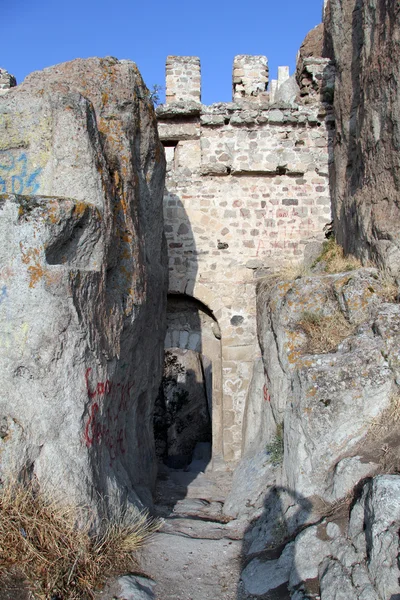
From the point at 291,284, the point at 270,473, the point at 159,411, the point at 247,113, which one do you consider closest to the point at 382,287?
the point at 291,284

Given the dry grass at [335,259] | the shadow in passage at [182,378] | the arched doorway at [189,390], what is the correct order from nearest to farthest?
the dry grass at [335,259] < the shadow in passage at [182,378] < the arched doorway at [189,390]

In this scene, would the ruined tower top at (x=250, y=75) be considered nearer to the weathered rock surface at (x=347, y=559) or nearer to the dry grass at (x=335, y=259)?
the dry grass at (x=335, y=259)

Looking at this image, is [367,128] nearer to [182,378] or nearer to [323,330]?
[323,330]

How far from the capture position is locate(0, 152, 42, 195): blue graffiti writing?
3869mm

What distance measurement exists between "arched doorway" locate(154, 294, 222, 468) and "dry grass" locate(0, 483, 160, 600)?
4.76m

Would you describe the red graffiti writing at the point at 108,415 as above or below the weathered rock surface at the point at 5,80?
below

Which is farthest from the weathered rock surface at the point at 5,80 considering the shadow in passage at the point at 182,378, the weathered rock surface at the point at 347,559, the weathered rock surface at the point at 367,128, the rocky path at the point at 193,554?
the weathered rock surface at the point at 347,559

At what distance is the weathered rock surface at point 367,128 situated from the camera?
209 inches

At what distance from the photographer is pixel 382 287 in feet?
16.1

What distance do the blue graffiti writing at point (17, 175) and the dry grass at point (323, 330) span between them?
263 centimetres

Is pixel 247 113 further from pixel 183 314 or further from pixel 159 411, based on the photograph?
pixel 159 411

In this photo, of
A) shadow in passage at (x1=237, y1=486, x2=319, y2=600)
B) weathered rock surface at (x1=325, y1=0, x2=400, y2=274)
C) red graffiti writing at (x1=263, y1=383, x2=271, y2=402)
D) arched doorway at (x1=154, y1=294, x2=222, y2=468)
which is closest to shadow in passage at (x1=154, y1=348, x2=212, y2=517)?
arched doorway at (x1=154, y1=294, x2=222, y2=468)

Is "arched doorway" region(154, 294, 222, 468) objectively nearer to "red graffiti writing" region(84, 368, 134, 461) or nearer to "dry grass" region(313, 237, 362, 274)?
"dry grass" region(313, 237, 362, 274)

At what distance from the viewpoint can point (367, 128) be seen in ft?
19.3
